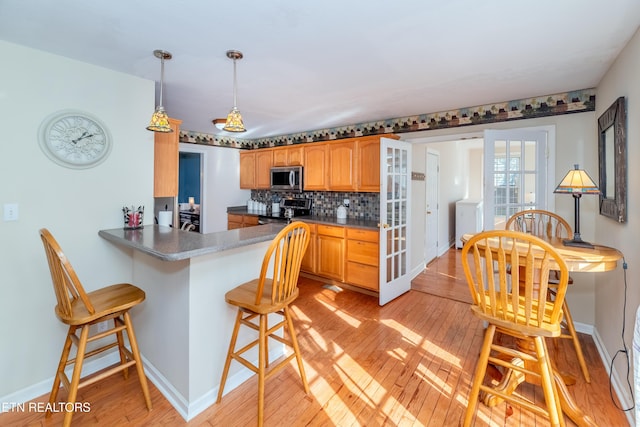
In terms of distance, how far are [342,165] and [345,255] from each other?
4.04 feet

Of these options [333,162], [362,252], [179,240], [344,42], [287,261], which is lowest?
[362,252]

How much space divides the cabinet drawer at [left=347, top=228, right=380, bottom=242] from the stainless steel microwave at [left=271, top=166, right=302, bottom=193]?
1271mm

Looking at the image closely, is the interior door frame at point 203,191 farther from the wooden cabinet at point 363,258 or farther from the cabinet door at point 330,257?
the wooden cabinet at point 363,258

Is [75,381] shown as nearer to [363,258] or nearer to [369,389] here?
[369,389]

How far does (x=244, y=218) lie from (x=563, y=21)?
4534 mm

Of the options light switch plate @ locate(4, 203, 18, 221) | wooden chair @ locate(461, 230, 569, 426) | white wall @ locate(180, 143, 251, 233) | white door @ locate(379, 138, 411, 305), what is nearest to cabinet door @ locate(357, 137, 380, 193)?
white door @ locate(379, 138, 411, 305)

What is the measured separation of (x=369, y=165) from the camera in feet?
12.6

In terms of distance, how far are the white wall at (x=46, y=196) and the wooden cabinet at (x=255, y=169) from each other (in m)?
2.80

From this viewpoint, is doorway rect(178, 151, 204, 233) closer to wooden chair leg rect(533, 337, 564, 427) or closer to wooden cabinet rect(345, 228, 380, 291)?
wooden cabinet rect(345, 228, 380, 291)

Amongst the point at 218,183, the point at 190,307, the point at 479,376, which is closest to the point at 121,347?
the point at 190,307

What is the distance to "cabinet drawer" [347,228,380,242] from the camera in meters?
3.57

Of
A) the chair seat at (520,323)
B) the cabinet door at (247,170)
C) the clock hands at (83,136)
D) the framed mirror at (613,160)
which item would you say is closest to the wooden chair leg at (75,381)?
the clock hands at (83,136)

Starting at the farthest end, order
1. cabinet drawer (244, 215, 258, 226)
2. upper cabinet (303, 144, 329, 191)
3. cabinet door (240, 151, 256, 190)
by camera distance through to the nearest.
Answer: cabinet door (240, 151, 256, 190) < cabinet drawer (244, 215, 258, 226) < upper cabinet (303, 144, 329, 191)

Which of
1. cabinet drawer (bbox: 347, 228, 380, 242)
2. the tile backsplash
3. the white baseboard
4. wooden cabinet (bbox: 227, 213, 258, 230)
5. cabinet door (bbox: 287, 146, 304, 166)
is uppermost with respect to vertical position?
cabinet door (bbox: 287, 146, 304, 166)
